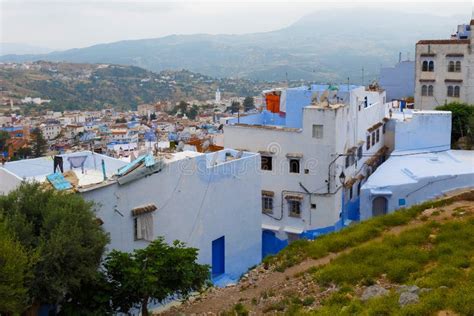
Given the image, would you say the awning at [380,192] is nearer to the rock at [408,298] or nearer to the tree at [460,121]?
the tree at [460,121]

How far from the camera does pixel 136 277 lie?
10.6 meters

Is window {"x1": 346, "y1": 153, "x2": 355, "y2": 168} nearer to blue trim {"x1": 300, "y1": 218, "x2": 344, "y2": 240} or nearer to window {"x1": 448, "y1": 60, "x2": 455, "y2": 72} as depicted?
blue trim {"x1": 300, "y1": 218, "x2": 344, "y2": 240}

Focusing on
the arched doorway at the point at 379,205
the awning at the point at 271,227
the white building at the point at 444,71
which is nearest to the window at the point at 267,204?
the awning at the point at 271,227

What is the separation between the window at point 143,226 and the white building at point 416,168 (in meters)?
9.66

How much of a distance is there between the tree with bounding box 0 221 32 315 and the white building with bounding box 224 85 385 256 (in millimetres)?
13284

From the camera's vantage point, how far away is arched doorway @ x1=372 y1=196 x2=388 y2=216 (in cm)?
2073

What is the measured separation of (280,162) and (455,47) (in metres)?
18.4

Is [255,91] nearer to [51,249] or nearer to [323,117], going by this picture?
[323,117]

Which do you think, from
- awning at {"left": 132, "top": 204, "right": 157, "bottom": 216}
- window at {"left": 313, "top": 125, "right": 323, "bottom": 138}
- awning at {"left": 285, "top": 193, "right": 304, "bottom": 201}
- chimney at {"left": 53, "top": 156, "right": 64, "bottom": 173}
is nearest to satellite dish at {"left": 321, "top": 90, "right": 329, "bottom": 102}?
window at {"left": 313, "top": 125, "right": 323, "bottom": 138}

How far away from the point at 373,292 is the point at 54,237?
5.42 meters

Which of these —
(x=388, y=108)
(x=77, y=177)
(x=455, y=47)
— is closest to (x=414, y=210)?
(x=77, y=177)

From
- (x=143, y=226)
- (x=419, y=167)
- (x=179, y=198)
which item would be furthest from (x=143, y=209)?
(x=419, y=167)

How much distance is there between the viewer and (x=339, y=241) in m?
12.4

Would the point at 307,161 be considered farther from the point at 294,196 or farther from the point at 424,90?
the point at 424,90
